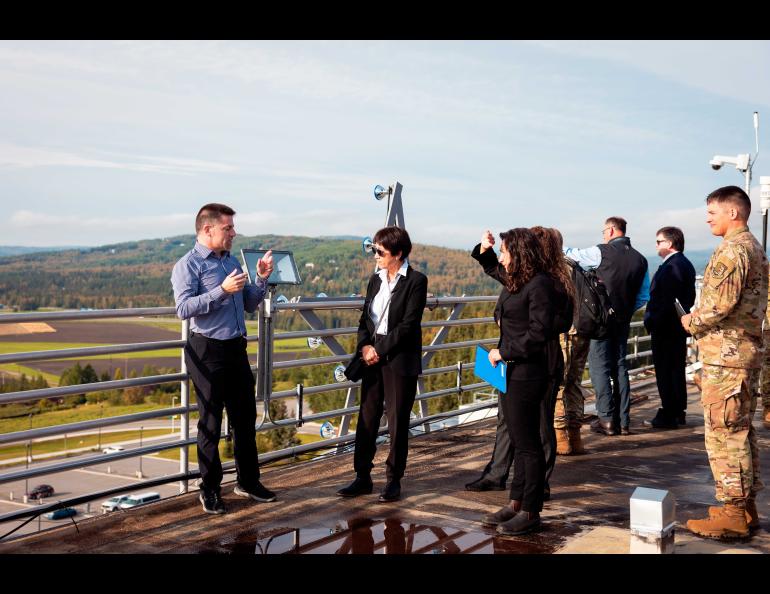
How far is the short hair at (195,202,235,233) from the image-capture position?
5.09 meters

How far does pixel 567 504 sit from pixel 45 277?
272 ft

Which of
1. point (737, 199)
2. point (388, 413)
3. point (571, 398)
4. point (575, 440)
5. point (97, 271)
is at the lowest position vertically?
point (575, 440)

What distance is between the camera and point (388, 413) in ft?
18.2

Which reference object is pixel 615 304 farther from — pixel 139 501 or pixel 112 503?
pixel 112 503

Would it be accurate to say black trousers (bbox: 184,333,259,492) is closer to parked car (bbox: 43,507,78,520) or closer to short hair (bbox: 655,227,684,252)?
parked car (bbox: 43,507,78,520)

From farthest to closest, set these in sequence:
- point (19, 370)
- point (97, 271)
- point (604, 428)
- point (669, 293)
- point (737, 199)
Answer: point (97, 271) < point (19, 370) < point (669, 293) < point (604, 428) < point (737, 199)

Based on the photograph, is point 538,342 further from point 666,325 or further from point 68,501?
point 666,325

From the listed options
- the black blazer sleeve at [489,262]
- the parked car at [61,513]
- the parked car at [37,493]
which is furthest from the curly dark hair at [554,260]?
the parked car at [37,493]

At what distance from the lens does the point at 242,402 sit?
5211 mm

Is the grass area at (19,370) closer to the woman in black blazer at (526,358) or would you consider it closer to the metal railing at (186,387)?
the metal railing at (186,387)

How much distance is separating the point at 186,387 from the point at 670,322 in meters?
5.28

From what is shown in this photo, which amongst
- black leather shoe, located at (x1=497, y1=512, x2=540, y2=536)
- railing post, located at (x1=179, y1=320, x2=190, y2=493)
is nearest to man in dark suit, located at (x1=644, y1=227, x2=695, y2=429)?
black leather shoe, located at (x1=497, y1=512, x2=540, y2=536)

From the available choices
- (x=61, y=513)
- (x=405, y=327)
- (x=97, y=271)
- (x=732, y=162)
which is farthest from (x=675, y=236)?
(x=97, y=271)
